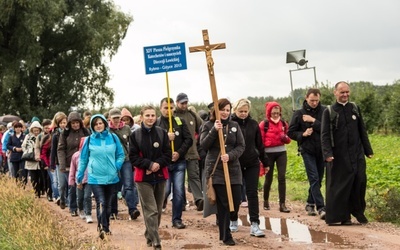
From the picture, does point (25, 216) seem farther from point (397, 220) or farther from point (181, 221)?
point (397, 220)

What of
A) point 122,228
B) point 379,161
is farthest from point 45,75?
point 122,228

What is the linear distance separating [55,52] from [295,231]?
3446 centimetres

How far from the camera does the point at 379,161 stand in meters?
21.1

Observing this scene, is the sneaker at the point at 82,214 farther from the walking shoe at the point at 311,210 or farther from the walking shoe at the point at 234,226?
the walking shoe at the point at 311,210

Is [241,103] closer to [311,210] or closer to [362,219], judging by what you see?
[362,219]

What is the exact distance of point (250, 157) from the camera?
37.0 feet

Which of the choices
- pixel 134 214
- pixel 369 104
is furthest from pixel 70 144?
pixel 369 104

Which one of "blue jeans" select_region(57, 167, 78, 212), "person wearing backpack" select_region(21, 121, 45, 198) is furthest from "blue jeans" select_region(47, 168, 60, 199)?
"blue jeans" select_region(57, 167, 78, 212)

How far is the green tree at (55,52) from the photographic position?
4088 cm

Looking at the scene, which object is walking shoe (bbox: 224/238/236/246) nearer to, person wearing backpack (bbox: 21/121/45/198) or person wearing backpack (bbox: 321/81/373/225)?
person wearing backpack (bbox: 321/81/373/225)

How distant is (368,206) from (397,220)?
34.9 inches

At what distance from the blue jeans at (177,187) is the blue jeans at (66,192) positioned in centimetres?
246

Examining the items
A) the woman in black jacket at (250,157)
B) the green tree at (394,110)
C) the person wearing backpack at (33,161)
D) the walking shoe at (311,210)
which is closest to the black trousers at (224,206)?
the woman in black jacket at (250,157)

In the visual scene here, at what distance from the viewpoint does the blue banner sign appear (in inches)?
531
